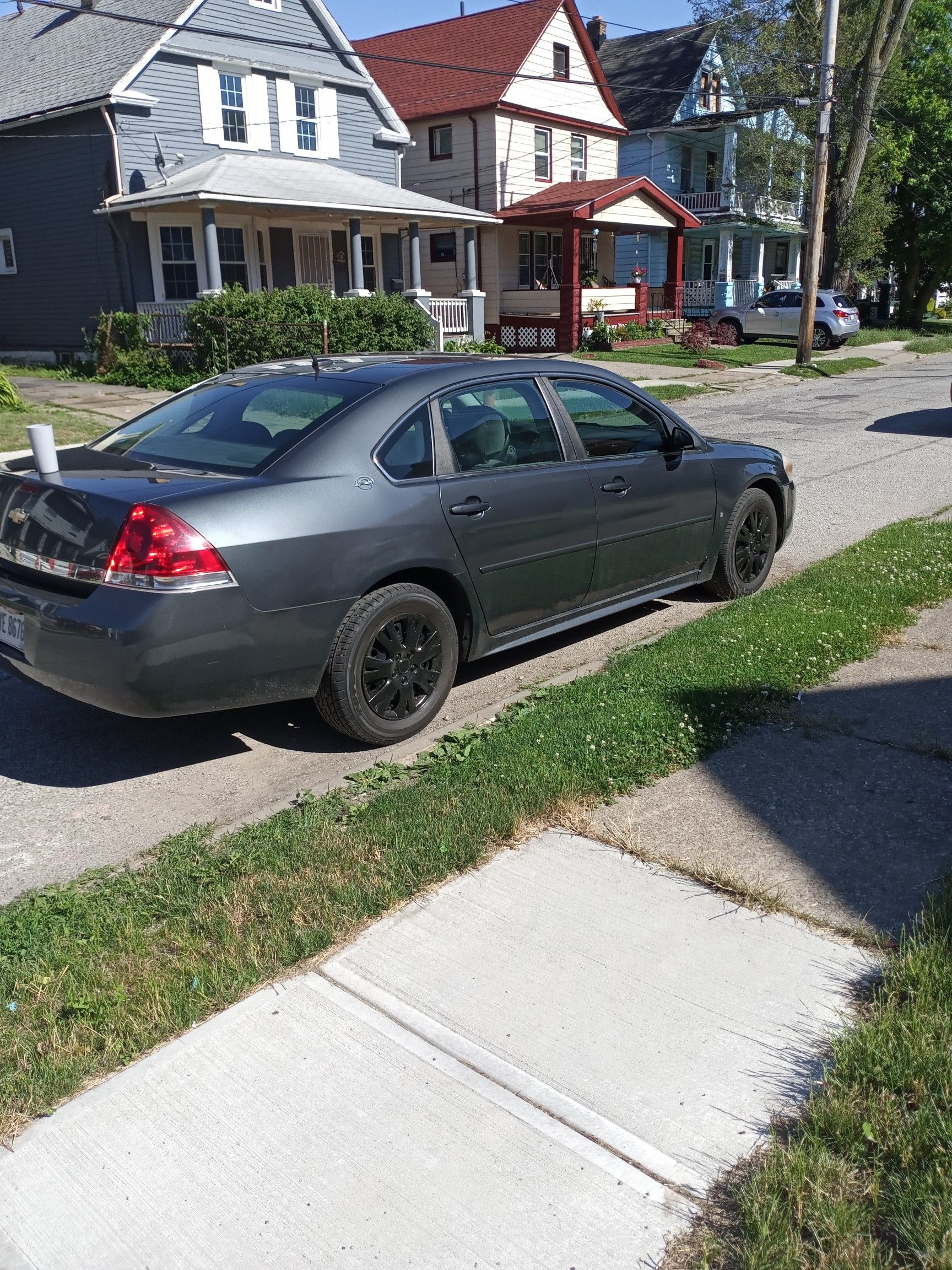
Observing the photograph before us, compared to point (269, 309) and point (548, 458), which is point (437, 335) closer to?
point (269, 309)

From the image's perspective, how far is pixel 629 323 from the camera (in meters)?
32.1

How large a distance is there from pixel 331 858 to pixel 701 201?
42069 mm

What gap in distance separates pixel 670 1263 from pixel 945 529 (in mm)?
7711

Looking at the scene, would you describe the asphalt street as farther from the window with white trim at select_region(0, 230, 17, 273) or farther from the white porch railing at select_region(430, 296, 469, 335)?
the window with white trim at select_region(0, 230, 17, 273)

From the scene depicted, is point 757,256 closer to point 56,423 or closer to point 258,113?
point 258,113

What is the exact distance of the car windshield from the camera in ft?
16.2

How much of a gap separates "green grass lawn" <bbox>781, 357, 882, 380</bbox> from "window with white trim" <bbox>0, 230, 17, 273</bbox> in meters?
17.9

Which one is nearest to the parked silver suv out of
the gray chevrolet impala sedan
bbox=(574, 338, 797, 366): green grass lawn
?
bbox=(574, 338, 797, 366): green grass lawn

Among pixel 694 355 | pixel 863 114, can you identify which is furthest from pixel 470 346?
pixel 863 114

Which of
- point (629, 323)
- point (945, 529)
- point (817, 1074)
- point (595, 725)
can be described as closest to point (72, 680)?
point (595, 725)

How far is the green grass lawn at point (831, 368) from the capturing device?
25906 mm

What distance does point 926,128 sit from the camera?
37.9 m

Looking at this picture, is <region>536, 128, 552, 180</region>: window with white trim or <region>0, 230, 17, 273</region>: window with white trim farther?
<region>536, 128, 552, 180</region>: window with white trim

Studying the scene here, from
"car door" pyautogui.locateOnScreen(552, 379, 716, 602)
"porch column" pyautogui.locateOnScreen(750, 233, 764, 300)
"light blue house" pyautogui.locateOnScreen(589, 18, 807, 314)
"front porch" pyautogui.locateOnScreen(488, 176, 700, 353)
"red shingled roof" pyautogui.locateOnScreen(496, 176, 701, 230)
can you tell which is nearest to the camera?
"car door" pyautogui.locateOnScreen(552, 379, 716, 602)
